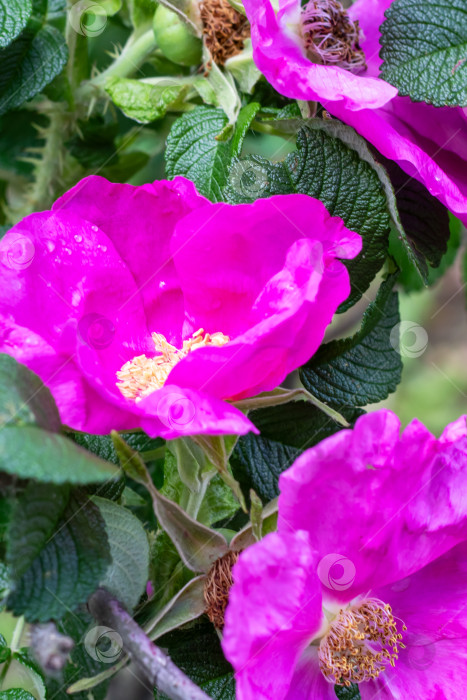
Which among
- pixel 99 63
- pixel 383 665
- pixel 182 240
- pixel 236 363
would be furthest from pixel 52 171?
pixel 383 665

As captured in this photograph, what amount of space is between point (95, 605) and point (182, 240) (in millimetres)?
260

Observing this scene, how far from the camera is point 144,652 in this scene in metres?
0.50

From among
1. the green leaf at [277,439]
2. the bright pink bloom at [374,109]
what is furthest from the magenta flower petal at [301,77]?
the green leaf at [277,439]

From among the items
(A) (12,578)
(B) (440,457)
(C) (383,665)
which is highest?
(A) (12,578)

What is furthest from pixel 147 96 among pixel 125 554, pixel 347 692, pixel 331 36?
pixel 347 692

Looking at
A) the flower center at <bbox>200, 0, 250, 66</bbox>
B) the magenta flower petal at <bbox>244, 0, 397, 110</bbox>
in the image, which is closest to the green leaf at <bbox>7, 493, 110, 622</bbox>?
the magenta flower petal at <bbox>244, 0, 397, 110</bbox>

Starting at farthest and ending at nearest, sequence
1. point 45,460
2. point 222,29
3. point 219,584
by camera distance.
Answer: point 222,29
point 219,584
point 45,460

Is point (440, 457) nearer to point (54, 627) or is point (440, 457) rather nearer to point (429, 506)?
point (429, 506)

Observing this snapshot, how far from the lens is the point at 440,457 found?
0.58 m

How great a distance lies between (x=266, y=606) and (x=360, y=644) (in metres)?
0.15

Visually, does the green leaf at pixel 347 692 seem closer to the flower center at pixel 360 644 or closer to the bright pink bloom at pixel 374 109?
the flower center at pixel 360 644

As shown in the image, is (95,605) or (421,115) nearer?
(95,605)

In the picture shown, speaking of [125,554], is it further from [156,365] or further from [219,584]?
[156,365]

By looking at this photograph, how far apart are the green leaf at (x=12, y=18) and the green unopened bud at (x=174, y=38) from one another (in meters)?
0.14
